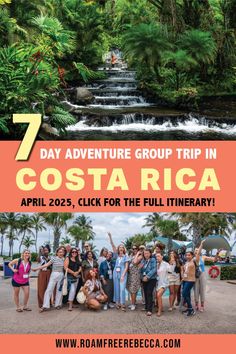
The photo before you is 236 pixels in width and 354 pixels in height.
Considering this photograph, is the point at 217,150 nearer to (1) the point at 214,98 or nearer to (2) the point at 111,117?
(2) the point at 111,117

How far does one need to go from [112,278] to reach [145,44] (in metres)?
10.8

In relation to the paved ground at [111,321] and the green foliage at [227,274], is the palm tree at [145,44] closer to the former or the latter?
the green foliage at [227,274]

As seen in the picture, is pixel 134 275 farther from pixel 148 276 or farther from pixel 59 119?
pixel 59 119

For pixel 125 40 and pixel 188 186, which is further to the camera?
pixel 125 40

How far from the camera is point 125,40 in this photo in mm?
16406

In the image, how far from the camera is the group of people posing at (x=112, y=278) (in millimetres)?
6621

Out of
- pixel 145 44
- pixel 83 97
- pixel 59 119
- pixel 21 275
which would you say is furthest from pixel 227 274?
pixel 145 44

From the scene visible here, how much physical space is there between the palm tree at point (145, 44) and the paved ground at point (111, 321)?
10929mm

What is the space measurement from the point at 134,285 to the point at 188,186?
166 cm

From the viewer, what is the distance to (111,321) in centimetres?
602

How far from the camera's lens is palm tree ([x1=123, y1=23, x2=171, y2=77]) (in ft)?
52.5

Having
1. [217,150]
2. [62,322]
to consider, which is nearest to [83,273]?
[62,322]

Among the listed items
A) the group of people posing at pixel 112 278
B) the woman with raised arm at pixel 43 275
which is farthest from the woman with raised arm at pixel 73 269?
the woman with raised arm at pixel 43 275

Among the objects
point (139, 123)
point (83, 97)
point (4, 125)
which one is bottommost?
point (4, 125)
